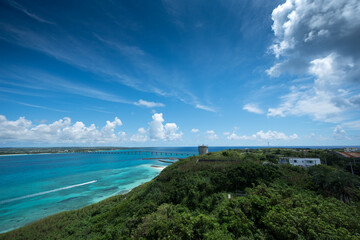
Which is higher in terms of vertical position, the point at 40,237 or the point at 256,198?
the point at 256,198

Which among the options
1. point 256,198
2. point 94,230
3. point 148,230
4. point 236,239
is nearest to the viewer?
point 236,239

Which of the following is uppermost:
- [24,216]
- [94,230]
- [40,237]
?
[94,230]

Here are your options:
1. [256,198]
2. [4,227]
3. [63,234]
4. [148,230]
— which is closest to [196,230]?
[148,230]

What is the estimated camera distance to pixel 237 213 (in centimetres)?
959

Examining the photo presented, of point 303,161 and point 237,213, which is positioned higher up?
point 303,161

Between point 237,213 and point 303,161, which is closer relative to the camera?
point 237,213

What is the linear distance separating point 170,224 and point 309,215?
25.7 feet

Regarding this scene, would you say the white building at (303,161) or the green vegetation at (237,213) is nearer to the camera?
the green vegetation at (237,213)

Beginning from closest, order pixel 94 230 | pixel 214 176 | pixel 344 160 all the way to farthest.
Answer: pixel 94 230 < pixel 214 176 < pixel 344 160

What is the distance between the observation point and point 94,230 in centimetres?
1486

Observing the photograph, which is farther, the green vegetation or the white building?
the white building

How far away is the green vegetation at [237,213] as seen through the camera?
25.0 ft

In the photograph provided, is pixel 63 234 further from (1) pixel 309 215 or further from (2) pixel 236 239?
(1) pixel 309 215

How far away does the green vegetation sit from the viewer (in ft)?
25.0
